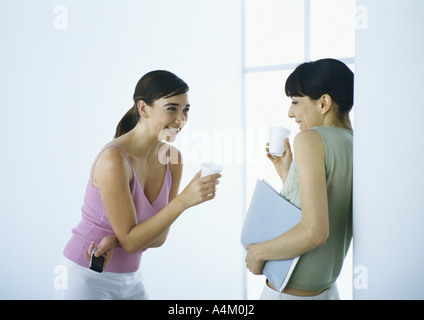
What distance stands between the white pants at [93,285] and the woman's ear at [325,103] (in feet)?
2.94

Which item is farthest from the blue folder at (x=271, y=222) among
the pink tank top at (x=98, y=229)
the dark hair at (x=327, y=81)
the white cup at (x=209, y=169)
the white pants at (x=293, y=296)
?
the pink tank top at (x=98, y=229)

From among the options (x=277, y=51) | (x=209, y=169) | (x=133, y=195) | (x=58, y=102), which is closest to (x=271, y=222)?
(x=209, y=169)

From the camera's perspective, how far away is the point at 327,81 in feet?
3.56

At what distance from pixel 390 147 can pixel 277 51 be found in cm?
283

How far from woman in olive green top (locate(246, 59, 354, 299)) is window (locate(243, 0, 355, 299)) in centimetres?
235

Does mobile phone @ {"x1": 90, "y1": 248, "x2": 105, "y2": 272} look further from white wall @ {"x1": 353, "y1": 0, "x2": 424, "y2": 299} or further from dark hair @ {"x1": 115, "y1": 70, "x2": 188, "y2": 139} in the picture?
white wall @ {"x1": 353, "y1": 0, "x2": 424, "y2": 299}

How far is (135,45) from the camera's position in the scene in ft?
8.27

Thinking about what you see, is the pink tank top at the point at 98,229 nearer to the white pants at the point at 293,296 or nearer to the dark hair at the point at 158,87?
the dark hair at the point at 158,87

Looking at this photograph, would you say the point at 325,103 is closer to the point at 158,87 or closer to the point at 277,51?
the point at 158,87

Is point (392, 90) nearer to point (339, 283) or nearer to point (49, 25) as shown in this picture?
point (49, 25)

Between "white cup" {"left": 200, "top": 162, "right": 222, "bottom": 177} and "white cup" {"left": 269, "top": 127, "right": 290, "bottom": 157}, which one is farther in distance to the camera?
"white cup" {"left": 269, "top": 127, "right": 290, "bottom": 157}

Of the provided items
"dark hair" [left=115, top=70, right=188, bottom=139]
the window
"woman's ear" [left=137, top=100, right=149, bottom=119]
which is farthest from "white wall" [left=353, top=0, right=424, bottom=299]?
the window

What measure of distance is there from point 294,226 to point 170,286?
2.19 meters

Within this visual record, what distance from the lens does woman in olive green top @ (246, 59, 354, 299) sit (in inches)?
38.2
